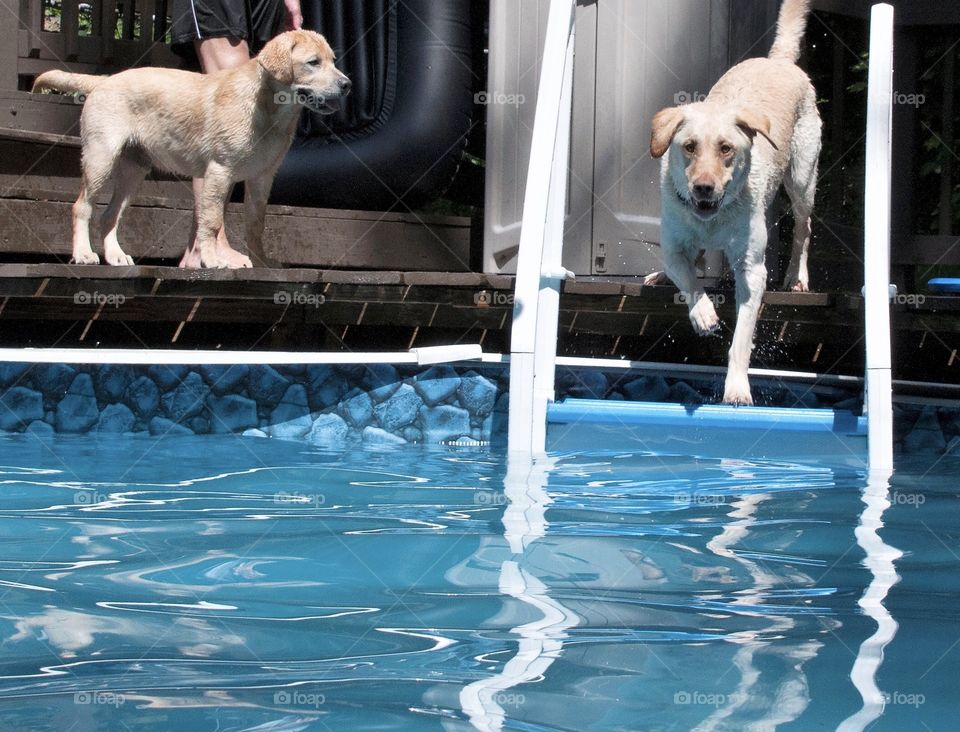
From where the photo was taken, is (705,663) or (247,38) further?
(247,38)

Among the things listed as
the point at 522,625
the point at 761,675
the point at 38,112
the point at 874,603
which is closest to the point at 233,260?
the point at 38,112

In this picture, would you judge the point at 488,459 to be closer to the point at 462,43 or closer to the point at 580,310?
the point at 580,310

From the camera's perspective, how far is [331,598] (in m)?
2.39

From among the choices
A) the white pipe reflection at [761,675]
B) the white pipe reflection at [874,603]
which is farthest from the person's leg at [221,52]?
the white pipe reflection at [761,675]

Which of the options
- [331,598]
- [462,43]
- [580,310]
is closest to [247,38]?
[462,43]

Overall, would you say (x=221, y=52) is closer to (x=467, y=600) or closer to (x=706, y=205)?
(x=706, y=205)

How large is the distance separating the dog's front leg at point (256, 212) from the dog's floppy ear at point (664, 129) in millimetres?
1765

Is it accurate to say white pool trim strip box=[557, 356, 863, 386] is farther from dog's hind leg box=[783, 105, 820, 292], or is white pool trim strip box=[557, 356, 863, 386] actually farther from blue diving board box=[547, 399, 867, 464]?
blue diving board box=[547, 399, 867, 464]

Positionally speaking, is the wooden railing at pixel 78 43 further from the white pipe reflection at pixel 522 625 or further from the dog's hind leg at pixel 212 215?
the white pipe reflection at pixel 522 625

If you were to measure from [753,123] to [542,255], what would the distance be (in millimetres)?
891

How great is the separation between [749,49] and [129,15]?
14.6 feet

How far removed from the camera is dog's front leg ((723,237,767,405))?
4.55 m

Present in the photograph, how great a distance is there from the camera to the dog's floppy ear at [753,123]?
4328mm

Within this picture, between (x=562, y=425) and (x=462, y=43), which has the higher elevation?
(x=462, y=43)
